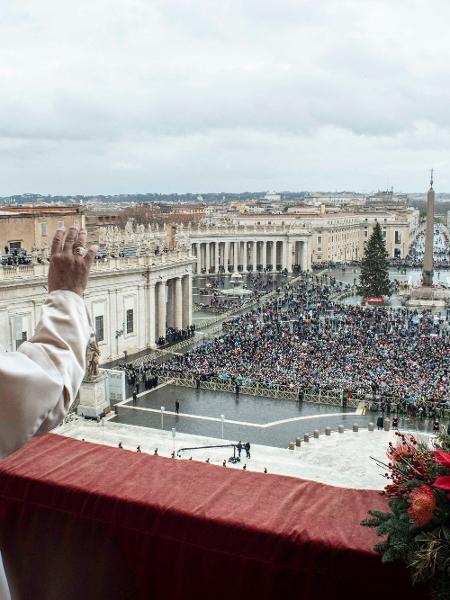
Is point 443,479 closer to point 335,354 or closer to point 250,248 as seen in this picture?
point 335,354

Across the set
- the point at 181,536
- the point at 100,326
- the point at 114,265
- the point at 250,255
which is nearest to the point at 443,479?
the point at 181,536

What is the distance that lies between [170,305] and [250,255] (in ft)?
157

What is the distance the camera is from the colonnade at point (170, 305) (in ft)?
149

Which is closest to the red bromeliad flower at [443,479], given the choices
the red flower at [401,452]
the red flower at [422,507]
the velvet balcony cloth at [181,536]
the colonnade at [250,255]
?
the red flower at [422,507]

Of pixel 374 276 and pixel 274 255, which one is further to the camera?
pixel 274 255

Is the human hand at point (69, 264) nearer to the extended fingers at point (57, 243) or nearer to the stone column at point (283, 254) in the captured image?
the extended fingers at point (57, 243)

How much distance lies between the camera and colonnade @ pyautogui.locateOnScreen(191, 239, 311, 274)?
299 feet

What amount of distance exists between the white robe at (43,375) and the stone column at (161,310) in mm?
42813

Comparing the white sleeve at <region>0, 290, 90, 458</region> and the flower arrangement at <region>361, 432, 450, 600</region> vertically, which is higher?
the white sleeve at <region>0, 290, 90, 458</region>

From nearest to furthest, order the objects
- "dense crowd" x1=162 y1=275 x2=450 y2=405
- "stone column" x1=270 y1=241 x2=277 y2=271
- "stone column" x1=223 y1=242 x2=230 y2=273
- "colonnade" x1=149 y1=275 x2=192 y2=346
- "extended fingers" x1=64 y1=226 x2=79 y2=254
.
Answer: "extended fingers" x1=64 y1=226 x2=79 y2=254, "dense crowd" x1=162 y1=275 x2=450 y2=405, "colonnade" x1=149 y1=275 x2=192 y2=346, "stone column" x1=223 y1=242 x2=230 y2=273, "stone column" x1=270 y1=241 x2=277 y2=271

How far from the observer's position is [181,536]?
5707 mm

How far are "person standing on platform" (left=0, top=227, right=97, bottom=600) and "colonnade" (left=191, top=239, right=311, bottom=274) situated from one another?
86287 mm

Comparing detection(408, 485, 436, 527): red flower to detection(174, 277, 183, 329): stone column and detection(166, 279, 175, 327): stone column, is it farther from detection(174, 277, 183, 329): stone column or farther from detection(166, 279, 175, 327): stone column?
detection(166, 279, 175, 327): stone column

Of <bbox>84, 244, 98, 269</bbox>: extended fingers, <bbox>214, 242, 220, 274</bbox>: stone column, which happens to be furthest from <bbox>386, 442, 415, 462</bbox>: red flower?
<bbox>214, 242, 220, 274</bbox>: stone column
